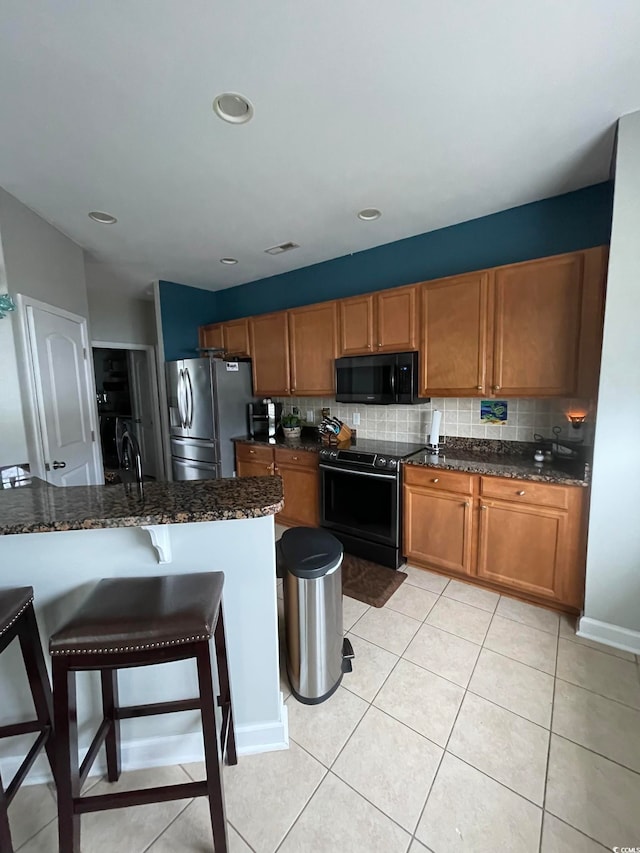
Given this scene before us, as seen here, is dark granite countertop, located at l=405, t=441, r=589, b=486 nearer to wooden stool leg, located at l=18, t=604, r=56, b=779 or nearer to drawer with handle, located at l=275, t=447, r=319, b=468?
drawer with handle, located at l=275, t=447, r=319, b=468

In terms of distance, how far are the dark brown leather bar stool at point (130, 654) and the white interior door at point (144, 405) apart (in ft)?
14.2

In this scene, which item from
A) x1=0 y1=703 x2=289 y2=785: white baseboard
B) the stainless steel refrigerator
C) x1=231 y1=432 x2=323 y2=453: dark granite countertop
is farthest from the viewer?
the stainless steel refrigerator

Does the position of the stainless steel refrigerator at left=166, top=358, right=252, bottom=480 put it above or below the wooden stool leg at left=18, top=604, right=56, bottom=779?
above

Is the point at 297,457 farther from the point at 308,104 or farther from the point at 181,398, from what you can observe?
the point at 308,104

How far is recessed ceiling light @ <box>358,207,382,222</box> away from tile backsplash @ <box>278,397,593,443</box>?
61.1 inches

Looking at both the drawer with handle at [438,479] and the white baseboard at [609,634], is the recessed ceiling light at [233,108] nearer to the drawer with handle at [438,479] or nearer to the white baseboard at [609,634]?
the drawer with handle at [438,479]

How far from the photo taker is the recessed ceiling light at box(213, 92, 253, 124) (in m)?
1.51

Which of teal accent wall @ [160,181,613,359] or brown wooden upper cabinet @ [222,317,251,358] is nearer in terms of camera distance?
teal accent wall @ [160,181,613,359]

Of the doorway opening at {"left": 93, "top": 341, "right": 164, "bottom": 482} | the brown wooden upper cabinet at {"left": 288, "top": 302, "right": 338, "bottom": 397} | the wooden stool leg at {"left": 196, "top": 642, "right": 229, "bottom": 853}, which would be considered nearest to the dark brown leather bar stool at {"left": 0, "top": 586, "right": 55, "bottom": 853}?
the wooden stool leg at {"left": 196, "top": 642, "right": 229, "bottom": 853}

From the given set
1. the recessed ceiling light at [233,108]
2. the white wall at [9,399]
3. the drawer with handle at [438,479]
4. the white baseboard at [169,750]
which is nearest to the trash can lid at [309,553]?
the white baseboard at [169,750]

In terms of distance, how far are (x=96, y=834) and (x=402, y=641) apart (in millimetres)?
1513

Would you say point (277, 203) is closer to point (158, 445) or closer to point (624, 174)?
point (624, 174)

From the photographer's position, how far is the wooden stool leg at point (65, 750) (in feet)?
3.20

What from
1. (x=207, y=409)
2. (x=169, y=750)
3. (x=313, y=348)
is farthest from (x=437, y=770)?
(x=207, y=409)
